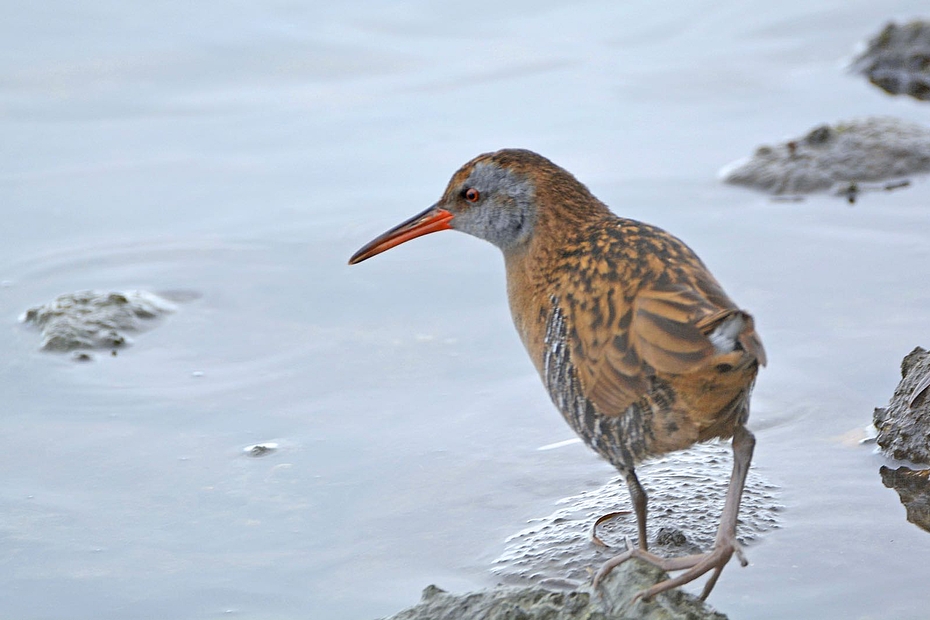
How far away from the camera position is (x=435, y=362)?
237 inches

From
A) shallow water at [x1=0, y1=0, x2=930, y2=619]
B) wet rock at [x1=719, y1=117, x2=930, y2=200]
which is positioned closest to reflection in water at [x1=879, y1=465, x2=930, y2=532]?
shallow water at [x1=0, y1=0, x2=930, y2=619]

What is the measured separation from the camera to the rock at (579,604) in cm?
369

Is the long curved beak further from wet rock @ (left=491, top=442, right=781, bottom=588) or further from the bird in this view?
wet rock @ (left=491, top=442, right=781, bottom=588)

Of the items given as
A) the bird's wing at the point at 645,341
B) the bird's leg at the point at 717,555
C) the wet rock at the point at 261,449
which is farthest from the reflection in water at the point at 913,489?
the wet rock at the point at 261,449

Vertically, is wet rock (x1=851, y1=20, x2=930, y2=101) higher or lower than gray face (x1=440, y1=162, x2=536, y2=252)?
higher

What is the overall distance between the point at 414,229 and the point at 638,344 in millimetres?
1582

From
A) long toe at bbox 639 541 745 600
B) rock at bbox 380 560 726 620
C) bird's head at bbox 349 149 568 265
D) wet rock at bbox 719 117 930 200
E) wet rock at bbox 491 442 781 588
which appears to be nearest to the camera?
rock at bbox 380 560 726 620

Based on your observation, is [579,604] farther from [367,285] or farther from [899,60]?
[899,60]

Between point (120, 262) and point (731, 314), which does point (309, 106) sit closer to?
point (120, 262)

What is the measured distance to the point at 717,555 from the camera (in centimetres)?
395

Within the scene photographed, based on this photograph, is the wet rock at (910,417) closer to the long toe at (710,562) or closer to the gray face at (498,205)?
the long toe at (710,562)

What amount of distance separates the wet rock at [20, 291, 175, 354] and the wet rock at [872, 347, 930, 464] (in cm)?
352

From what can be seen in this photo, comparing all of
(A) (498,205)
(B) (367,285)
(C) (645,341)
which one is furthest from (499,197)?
(B) (367,285)

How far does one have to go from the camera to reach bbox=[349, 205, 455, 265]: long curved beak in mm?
5227
